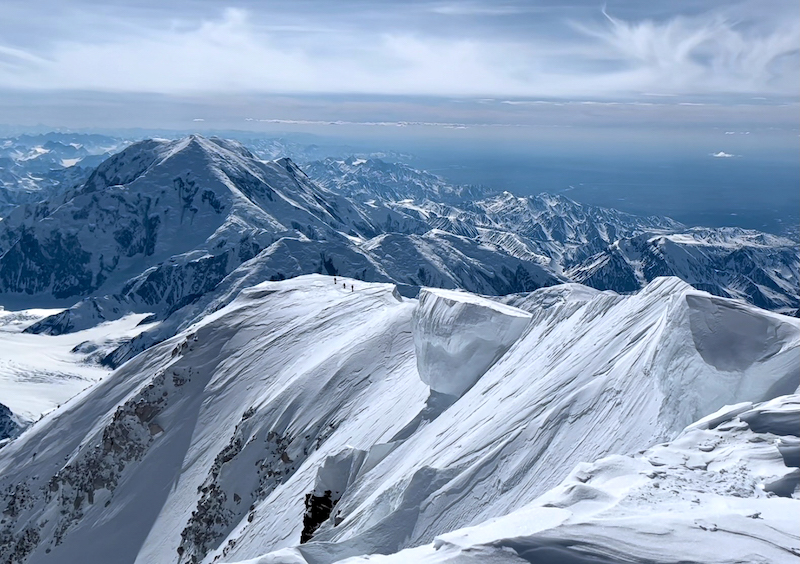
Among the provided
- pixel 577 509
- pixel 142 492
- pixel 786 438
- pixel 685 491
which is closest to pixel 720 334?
pixel 786 438

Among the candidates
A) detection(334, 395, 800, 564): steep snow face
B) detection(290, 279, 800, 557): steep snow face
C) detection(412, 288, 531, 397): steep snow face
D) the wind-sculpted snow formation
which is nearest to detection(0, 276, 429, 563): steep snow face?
the wind-sculpted snow formation

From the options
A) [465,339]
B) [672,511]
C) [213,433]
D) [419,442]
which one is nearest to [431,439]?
[419,442]

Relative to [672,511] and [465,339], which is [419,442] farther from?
[672,511]

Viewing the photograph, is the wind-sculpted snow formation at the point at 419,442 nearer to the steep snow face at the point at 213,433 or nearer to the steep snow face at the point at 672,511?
the steep snow face at the point at 672,511

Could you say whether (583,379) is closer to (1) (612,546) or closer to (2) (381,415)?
(1) (612,546)

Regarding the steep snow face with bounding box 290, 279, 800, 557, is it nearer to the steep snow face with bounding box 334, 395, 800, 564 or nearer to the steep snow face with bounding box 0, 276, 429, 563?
the steep snow face with bounding box 334, 395, 800, 564

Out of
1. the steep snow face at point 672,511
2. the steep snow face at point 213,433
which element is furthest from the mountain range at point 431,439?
the steep snow face at point 213,433
